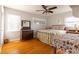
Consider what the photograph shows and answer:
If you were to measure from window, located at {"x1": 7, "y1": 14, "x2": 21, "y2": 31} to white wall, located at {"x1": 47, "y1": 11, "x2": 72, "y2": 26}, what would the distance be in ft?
1.24

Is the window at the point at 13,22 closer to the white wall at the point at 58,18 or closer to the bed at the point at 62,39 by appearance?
the bed at the point at 62,39

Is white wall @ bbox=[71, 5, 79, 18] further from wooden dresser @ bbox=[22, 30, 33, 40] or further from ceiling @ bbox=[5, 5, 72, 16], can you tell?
wooden dresser @ bbox=[22, 30, 33, 40]

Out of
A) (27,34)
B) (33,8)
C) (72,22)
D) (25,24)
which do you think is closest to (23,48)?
(27,34)

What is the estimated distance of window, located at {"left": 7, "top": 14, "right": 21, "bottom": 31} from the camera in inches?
36.6

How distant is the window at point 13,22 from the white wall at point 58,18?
377 millimetres

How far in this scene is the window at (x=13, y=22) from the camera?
36.6 inches

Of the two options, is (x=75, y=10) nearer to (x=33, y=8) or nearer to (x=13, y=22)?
(x=33, y=8)

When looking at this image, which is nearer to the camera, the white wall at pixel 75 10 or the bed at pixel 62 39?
the white wall at pixel 75 10

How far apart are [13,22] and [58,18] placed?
552 millimetres

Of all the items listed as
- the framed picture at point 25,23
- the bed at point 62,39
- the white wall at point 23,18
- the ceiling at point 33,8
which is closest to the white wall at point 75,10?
the ceiling at point 33,8

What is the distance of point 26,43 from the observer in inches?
41.5

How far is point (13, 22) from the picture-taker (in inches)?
37.4
